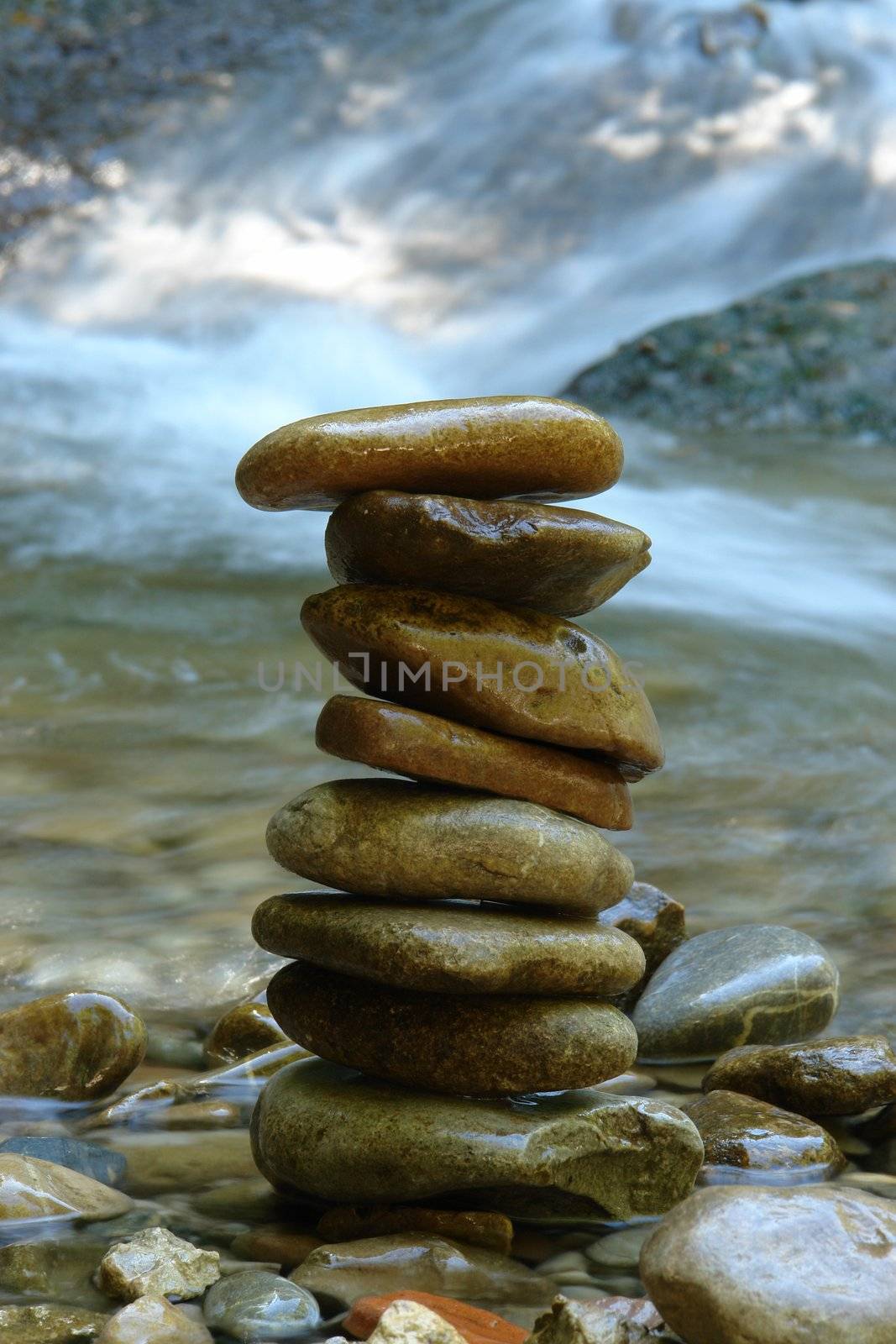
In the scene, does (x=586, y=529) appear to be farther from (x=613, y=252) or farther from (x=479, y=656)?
(x=613, y=252)

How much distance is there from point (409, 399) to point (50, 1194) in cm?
1131

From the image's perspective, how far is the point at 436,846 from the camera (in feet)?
7.52

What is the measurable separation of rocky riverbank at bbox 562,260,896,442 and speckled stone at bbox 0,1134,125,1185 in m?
9.93

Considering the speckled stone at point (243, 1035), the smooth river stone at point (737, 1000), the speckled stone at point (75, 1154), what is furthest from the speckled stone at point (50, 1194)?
the smooth river stone at point (737, 1000)

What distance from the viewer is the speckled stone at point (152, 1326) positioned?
1737mm

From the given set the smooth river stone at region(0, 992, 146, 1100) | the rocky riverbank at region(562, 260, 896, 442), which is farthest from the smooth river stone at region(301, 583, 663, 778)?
the rocky riverbank at region(562, 260, 896, 442)

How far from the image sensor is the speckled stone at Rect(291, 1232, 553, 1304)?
1959 millimetres

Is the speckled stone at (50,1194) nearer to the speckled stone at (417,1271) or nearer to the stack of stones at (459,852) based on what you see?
the stack of stones at (459,852)

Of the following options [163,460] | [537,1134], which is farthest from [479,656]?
[163,460]

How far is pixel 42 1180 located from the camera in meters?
2.15

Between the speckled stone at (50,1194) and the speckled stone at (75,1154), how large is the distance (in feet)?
0.25

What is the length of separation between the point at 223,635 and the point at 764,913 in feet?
12.6

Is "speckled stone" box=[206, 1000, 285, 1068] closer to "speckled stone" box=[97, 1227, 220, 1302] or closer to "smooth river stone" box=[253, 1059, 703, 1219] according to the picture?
"smooth river stone" box=[253, 1059, 703, 1219]

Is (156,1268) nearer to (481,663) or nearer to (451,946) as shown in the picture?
(451,946)
